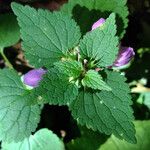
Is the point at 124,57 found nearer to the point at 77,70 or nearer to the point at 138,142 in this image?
the point at 77,70

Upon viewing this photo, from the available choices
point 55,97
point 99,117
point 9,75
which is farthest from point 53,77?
point 9,75

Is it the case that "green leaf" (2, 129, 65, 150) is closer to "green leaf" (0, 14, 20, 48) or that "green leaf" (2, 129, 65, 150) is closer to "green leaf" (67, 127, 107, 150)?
"green leaf" (67, 127, 107, 150)

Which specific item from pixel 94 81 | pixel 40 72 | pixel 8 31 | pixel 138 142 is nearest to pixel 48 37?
pixel 40 72

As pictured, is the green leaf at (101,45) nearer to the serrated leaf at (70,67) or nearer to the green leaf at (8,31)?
the serrated leaf at (70,67)

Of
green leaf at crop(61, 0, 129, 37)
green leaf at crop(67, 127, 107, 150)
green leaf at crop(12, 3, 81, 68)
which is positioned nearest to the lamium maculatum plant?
green leaf at crop(12, 3, 81, 68)

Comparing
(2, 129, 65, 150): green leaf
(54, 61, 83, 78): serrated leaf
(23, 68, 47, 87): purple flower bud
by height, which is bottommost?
(2, 129, 65, 150): green leaf

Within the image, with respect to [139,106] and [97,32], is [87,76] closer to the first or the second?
[97,32]

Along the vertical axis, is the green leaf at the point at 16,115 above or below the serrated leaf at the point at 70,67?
below

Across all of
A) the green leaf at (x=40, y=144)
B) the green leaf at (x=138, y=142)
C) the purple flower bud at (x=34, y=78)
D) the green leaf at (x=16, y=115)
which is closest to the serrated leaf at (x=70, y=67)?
the purple flower bud at (x=34, y=78)
